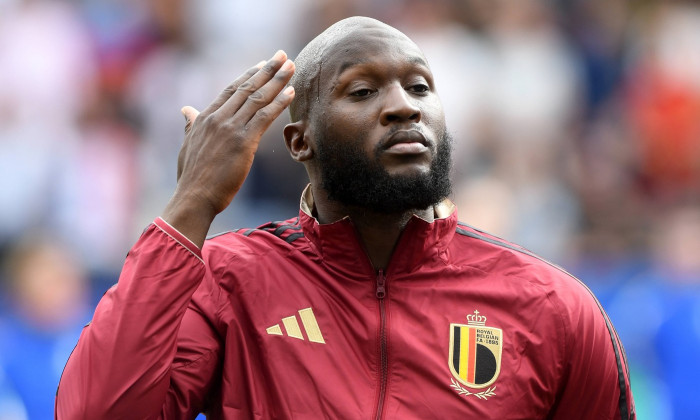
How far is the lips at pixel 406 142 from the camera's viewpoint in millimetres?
3330

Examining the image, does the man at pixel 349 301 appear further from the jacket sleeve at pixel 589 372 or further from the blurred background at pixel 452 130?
the blurred background at pixel 452 130

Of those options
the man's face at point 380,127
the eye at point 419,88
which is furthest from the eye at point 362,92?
the eye at point 419,88

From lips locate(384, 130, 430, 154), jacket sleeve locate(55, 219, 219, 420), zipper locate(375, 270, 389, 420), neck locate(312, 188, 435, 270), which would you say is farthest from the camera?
neck locate(312, 188, 435, 270)

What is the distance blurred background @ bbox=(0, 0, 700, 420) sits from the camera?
7.08m

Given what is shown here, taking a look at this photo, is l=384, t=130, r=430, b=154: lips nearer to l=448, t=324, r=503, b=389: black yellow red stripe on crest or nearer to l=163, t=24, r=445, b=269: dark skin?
l=163, t=24, r=445, b=269: dark skin

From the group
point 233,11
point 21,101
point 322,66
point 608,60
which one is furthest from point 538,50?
point 322,66

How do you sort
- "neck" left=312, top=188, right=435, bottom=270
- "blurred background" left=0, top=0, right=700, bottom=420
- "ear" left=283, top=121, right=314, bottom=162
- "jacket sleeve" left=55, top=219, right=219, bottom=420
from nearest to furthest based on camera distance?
"jacket sleeve" left=55, top=219, right=219, bottom=420 < "neck" left=312, top=188, right=435, bottom=270 < "ear" left=283, top=121, right=314, bottom=162 < "blurred background" left=0, top=0, right=700, bottom=420

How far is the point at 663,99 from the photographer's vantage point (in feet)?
28.7

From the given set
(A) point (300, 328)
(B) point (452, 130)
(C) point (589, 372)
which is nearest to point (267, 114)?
(A) point (300, 328)

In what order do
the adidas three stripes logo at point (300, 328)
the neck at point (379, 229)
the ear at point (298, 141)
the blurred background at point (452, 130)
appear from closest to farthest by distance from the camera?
the adidas three stripes logo at point (300, 328)
the neck at point (379, 229)
the ear at point (298, 141)
the blurred background at point (452, 130)

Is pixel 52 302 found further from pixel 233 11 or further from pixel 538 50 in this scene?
pixel 538 50

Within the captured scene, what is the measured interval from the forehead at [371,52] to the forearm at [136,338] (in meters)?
0.83

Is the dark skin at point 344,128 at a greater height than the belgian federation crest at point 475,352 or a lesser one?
greater

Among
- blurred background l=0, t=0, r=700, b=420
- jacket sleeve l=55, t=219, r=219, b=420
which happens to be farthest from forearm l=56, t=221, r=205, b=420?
blurred background l=0, t=0, r=700, b=420
